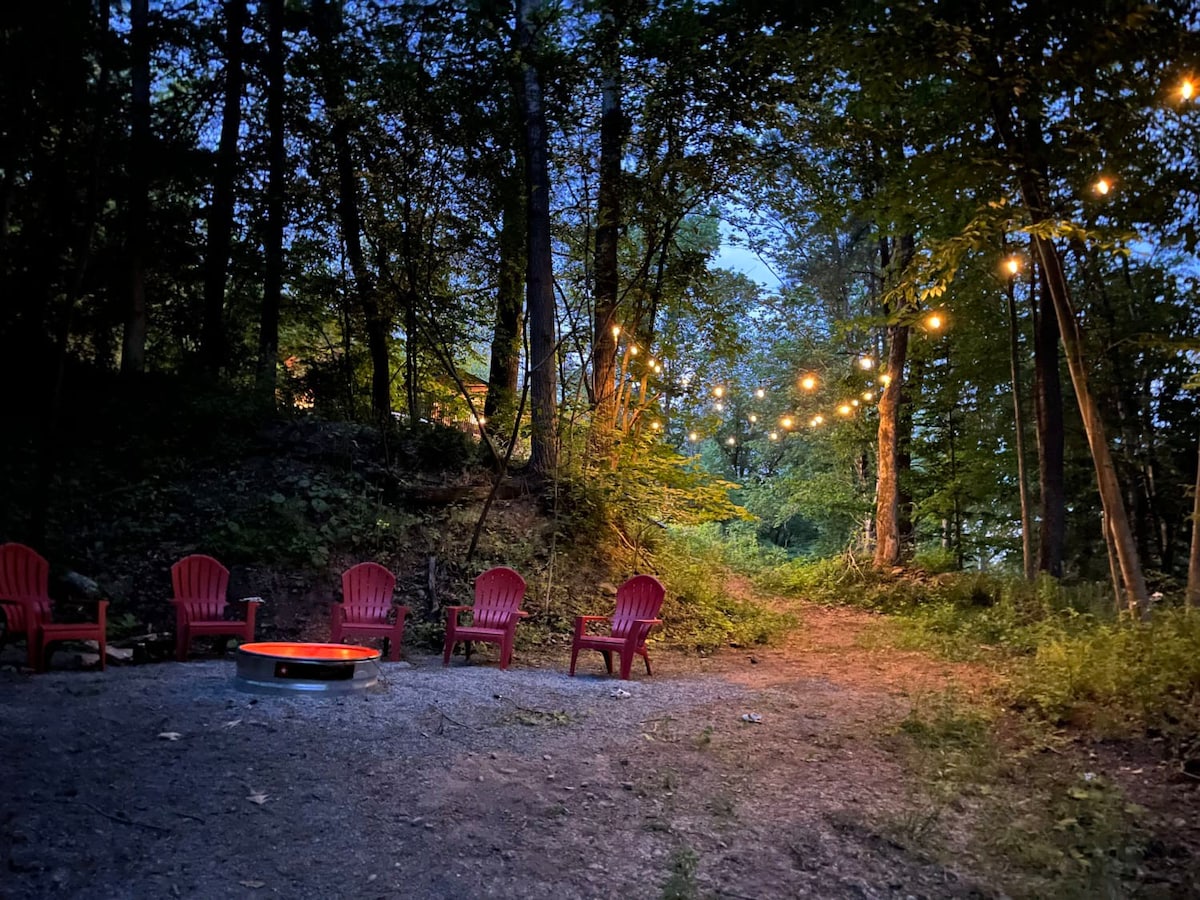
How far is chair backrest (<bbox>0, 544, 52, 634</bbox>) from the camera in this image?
15.6 ft

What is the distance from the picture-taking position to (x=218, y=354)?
10.5 metres

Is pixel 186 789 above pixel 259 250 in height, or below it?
below

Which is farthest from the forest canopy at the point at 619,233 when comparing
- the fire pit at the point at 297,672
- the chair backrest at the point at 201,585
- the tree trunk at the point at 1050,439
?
the fire pit at the point at 297,672

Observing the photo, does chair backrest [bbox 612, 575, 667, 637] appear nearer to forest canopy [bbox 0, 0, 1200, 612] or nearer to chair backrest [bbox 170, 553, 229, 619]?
forest canopy [bbox 0, 0, 1200, 612]

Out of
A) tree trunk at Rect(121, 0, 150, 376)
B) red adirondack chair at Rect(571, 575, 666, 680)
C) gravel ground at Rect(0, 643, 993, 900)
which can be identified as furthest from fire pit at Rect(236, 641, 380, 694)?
tree trunk at Rect(121, 0, 150, 376)

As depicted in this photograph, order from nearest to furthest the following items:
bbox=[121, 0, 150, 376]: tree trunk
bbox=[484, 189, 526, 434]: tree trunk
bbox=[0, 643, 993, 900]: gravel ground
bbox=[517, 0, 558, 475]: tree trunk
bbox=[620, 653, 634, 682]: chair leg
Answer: bbox=[0, 643, 993, 900]: gravel ground < bbox=[620, 653, 634, 682]: chair leg < bbox=[517, 0, 558, 475]: tree trunk < bbox=[484, 189, 526, 434]: tree trunk < bbox=[121, 0, 150, 376]: tree trunk

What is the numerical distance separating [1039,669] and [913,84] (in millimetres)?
4874

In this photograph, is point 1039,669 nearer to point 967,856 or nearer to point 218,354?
point 967,856

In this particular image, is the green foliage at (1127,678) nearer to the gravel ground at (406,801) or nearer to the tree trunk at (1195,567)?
the tree trunk at (1195,567)

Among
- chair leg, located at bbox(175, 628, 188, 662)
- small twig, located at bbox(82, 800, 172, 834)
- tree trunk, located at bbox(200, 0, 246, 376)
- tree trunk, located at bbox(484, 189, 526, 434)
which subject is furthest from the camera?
tree trunk, located at bbox(200, 0, 246, 376)

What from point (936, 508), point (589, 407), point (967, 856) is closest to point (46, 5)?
point (589, 407)

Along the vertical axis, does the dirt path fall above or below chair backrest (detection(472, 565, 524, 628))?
below

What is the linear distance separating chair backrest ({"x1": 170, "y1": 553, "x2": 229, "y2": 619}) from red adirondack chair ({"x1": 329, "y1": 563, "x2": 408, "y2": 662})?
924 millimetres

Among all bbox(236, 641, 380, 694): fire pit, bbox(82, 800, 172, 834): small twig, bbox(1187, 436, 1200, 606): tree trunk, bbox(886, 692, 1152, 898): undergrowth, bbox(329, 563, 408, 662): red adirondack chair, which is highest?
bbox(1187, 436, 1200, 606): tree trunk
